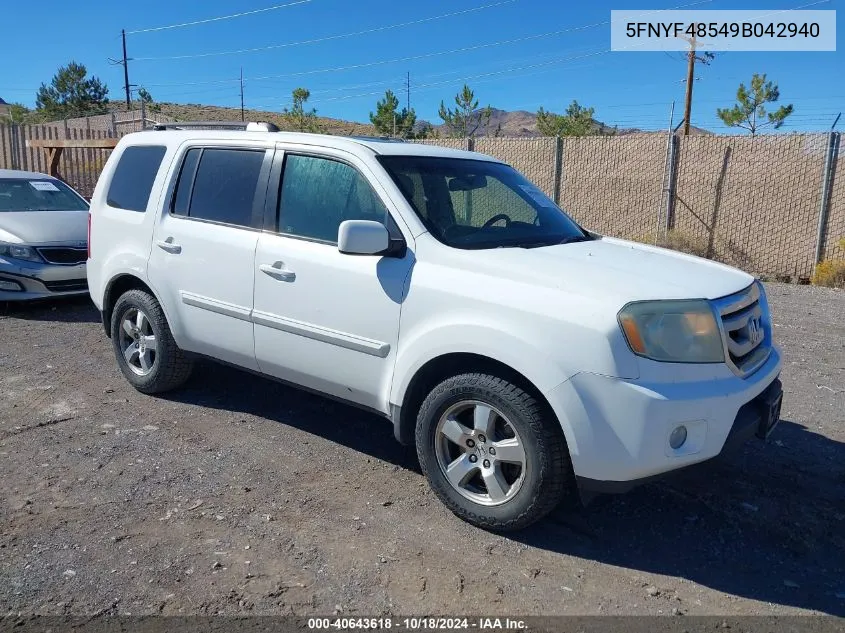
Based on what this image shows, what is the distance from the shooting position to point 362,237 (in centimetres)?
359

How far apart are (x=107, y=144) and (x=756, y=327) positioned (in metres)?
11.5

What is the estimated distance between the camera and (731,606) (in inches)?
118

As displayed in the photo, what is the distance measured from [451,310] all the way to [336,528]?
1.20 meters

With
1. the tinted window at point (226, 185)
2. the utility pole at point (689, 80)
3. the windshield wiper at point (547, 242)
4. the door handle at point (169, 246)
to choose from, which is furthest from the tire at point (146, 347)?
the utility pole at point (689, 80)

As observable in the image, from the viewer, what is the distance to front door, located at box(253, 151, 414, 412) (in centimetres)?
378

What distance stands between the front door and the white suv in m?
0.01

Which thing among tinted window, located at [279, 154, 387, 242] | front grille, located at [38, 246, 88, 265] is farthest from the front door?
front grille, located at [38, 246, 88, 265]

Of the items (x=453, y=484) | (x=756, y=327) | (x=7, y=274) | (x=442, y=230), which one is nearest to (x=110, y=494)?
(x=453, y=484)

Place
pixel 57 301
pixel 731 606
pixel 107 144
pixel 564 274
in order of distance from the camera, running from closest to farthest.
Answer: pixel 731 606
pixel 564 274
pixel 57 301
pixel 107 144

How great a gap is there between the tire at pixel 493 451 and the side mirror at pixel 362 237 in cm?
75

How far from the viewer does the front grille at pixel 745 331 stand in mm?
3328

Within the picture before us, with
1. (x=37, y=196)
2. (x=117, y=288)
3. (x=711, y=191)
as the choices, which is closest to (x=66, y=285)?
(x=37, y=196)

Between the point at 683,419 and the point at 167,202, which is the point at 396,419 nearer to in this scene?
the point at 683,419

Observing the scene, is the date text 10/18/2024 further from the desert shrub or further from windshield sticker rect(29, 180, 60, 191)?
the desert shrub
